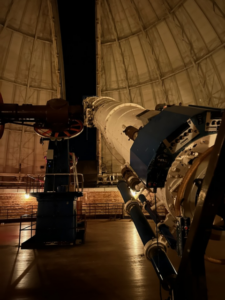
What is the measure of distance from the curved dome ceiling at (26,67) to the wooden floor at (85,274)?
11318 millimetres

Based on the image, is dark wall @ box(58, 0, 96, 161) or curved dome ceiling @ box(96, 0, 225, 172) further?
dark wall @ box(58, 0, 96, 161)

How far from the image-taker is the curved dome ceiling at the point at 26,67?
15859mm

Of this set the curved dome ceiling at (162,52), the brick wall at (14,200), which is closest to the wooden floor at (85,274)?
the brick wall at (14,200)

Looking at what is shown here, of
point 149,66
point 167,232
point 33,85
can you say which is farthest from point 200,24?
point 167,232

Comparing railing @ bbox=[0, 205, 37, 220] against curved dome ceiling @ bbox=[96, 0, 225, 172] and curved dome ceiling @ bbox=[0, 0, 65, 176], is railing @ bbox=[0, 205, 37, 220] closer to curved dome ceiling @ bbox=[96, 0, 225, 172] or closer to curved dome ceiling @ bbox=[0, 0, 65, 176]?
curved dome ceiling @ bbox=[0, 0, 65, 176]

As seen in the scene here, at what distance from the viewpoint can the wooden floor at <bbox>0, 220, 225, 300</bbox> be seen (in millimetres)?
4059

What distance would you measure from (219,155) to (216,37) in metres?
14.8

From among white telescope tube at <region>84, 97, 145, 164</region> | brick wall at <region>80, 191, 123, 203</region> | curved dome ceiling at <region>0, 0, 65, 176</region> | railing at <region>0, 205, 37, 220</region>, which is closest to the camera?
white telescope tube at <region>84, 97, 145, 164</region>

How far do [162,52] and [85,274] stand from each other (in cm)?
1608

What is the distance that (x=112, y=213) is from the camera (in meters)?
16.3

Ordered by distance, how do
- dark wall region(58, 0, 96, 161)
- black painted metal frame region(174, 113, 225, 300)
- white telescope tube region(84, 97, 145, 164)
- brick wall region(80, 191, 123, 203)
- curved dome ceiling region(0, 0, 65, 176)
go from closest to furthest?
1. black painted metal frame region(174, 113, 225, 300)
2. white telescope tube region(84, 97, 145, 164)
3. dark wall region(58, 0, 96, 161)
4. curved dome ceiling region(0, 0, 65, 176)
5. brick wall region(80, 191, 123, 203)

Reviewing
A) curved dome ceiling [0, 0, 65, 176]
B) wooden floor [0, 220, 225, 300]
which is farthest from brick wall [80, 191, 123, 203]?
wooden floor [0, 220, 225, 300]

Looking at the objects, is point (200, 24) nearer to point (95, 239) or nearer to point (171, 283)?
point (95, 239)

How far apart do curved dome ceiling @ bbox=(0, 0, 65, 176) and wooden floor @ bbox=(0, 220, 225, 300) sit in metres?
11.3
